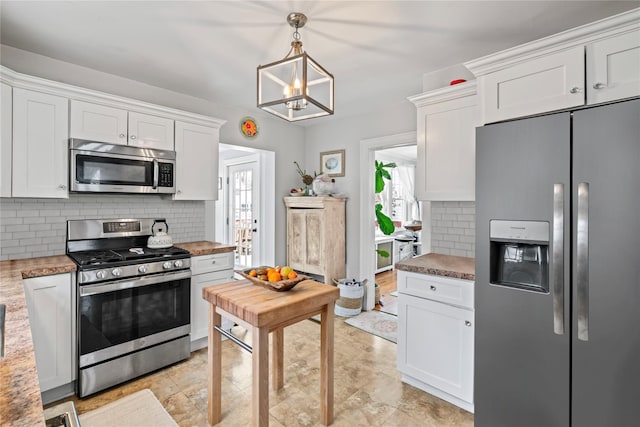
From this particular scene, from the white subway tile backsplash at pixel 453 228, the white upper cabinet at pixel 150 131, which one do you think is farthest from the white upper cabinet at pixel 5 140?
the white subway tile backsplash at pixel 453 228

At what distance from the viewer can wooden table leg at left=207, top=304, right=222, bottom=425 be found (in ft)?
6.41

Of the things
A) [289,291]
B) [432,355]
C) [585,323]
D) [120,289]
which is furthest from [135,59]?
[585,323]

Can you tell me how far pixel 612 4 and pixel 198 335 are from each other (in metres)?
3.90

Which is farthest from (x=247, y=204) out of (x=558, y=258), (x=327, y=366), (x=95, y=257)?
(x=558, y=258)

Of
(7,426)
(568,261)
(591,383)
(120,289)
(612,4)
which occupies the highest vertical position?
(612,4)

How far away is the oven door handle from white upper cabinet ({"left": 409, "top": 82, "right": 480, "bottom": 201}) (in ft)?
7.29

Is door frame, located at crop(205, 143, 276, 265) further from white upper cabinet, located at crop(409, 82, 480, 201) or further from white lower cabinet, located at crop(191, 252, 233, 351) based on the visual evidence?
white upper cabinet, located at crop(409, 82, 480, 201)

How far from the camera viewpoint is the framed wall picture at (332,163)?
4227mm

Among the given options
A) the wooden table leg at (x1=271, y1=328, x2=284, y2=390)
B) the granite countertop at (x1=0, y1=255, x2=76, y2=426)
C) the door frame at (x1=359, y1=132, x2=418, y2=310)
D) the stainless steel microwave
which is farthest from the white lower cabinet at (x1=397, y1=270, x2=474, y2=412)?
the stainless steel microwave

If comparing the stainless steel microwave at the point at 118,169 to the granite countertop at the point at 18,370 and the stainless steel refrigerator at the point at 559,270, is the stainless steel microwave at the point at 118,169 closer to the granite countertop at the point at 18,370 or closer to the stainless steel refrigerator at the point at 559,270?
the granite countertop at the point at 18,370

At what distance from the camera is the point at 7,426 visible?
623 mm

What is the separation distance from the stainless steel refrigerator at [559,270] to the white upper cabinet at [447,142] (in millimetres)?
594

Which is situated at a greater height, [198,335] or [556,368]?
[556,368]

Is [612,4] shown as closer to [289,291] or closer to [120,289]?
[289,291]
